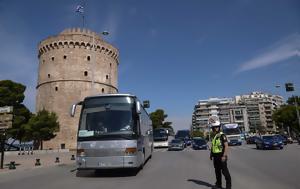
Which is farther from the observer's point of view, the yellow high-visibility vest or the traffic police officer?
the yellow high-visibility vest

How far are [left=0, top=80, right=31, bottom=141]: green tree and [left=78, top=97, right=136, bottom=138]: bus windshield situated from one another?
31.3 meters

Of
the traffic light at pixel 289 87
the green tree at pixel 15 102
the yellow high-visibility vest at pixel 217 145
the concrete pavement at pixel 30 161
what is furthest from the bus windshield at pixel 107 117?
the green tree at pixel 15 102

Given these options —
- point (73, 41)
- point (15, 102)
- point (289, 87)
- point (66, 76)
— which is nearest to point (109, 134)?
point (289, 87)

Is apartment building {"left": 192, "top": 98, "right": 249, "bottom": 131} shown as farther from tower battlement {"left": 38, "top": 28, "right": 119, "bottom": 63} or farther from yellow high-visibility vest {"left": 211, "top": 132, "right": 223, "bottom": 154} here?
yellow high-visibility vest {"left": 211, "top": 132, "right": 223, "bottom": 154}

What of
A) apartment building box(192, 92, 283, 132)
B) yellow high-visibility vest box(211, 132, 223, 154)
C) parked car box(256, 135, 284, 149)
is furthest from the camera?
apartment building box(192, 92, 283, 132)

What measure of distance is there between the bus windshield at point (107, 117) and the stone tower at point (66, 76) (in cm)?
3779

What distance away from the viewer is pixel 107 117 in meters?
10.4

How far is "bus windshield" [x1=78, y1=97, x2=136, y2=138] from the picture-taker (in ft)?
33.2

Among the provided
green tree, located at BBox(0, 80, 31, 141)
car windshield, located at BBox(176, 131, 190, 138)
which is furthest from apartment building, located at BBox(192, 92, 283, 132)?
green tree, located at BBox(0, 80, 31, 141)

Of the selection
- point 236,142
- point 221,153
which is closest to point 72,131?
point 236,142

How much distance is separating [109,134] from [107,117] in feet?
2.40

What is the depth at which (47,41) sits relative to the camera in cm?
4962

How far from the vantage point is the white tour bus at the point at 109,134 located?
9.79m

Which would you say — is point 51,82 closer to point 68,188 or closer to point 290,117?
point 68,188
